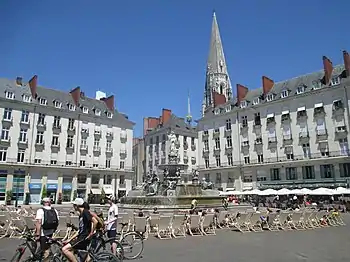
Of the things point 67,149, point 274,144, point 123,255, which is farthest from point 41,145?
point 123,255

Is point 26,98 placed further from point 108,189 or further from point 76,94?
point 108,189

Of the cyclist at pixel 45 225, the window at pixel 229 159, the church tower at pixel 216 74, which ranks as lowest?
the cyclist at pixel 45 225

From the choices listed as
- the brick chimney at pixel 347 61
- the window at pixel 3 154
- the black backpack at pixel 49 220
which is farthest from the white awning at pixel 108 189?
the black backpack at pixel 49 220

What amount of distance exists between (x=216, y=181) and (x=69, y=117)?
2637cm

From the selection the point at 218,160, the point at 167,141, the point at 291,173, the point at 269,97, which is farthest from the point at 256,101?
the point at 167,141

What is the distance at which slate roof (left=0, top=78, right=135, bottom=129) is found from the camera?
151 ft

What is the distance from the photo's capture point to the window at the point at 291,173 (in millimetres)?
41253

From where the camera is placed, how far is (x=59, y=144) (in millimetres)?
47625

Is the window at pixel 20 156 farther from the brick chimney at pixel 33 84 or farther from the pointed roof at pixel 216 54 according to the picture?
the pointed roof at pixel 216 54

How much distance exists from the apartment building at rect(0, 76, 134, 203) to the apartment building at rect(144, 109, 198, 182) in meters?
8.92

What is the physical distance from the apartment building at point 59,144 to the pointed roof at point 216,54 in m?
53.0

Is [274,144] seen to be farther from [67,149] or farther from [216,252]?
[216,252]

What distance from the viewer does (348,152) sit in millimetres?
36844

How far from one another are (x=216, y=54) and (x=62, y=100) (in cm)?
6544
